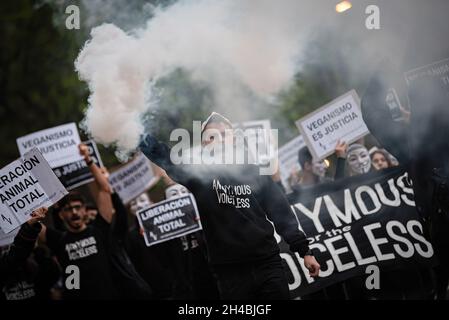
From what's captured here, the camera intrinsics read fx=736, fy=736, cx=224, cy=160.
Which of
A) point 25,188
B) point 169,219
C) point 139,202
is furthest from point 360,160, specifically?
point 25,188

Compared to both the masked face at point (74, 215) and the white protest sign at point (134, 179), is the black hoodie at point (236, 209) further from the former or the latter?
the white protest sign at point (134, 179)

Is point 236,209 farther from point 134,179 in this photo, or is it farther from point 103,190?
point 134,179

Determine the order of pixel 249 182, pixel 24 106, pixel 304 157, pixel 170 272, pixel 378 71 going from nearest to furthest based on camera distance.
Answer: pixel 249 182
pixel 378 71
pixel 170 272
pixel 304 157
pixel 24 106

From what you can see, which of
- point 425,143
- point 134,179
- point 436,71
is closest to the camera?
point 436,71

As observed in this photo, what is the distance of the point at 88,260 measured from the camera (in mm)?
6656

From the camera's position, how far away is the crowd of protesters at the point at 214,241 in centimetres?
533

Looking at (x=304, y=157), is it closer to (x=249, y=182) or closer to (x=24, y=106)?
(x=249, y=182)

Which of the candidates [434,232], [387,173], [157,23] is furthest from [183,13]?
[434,232]

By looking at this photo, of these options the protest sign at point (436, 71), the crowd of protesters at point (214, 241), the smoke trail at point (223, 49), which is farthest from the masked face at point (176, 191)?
the protest sign at point (436, 71)

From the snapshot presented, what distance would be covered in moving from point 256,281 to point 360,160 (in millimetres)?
2285

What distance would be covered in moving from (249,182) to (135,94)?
1.22 m

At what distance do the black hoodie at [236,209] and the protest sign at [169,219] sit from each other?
1.21m

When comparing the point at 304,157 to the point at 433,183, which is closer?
the point at 433,183

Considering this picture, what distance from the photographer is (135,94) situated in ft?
19.5
